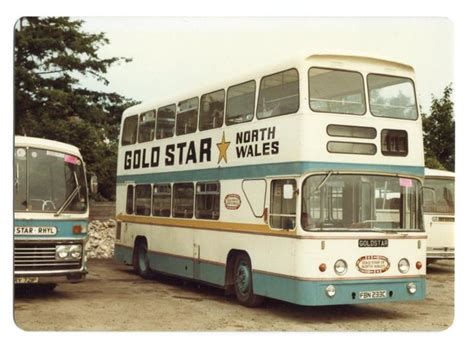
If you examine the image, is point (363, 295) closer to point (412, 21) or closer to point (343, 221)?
point (343, 221)

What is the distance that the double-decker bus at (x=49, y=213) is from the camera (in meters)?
11.4

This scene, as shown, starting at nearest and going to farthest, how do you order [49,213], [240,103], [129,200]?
[49,213]
[240,103]
[129,200]

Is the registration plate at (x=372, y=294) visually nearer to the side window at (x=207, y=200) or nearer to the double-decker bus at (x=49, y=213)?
the side window at (x=207, y=200)

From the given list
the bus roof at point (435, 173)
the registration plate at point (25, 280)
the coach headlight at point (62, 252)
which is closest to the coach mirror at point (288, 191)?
the bus roof at point (435, 173)

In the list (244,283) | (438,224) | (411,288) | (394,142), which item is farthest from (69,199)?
(438,224)

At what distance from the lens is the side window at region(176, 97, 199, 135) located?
1347 centimetres

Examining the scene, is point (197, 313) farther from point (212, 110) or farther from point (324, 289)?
point (212, 110)

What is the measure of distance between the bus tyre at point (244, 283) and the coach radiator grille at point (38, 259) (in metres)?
2.55

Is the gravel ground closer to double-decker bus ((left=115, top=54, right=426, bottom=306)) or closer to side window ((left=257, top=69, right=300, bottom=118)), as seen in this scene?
double-decker bus ((left=115, top=54, right=426, bottom=306))

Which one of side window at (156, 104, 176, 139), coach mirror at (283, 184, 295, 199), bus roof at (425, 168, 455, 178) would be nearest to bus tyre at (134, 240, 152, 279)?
side window at (156, 104, 176, 139)

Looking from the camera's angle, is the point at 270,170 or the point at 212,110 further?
the point at 212,110

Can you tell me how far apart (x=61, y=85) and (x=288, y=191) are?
151 inches

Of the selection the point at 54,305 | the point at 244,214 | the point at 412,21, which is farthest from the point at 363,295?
the point at 54,305

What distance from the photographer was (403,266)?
1087 cm
